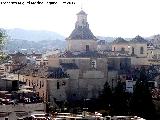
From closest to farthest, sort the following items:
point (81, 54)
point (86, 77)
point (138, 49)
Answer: point (86, 77), point (81, 54), point (138, 49)

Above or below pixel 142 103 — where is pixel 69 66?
above

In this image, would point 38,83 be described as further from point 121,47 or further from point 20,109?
point 121,47

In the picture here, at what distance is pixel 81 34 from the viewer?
180ft

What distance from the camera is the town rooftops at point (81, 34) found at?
5459 centimetres

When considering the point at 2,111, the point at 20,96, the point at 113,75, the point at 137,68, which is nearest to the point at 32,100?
the point at 20,96

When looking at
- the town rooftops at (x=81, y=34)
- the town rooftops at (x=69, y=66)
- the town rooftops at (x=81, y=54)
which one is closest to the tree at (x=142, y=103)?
the town rooftops at (x=69, y=66)

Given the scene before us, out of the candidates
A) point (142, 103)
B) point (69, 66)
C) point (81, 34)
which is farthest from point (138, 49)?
point (142, 103)

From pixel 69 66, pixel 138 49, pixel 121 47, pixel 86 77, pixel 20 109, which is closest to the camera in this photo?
pixel 20 109

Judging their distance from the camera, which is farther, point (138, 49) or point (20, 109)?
point (138, 49)

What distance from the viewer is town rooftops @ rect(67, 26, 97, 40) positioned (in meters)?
54.6

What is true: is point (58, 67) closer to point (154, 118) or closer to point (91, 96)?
point (91, 96)

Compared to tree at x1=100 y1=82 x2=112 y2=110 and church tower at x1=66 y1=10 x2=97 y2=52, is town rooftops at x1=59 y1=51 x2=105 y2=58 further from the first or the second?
tree at x1=100 y1=82 x2=112 y2=110

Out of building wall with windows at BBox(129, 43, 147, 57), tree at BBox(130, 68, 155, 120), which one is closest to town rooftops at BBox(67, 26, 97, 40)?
building wall with windows at BBox(129, 43, 147, 57)

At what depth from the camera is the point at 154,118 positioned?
131 ft
